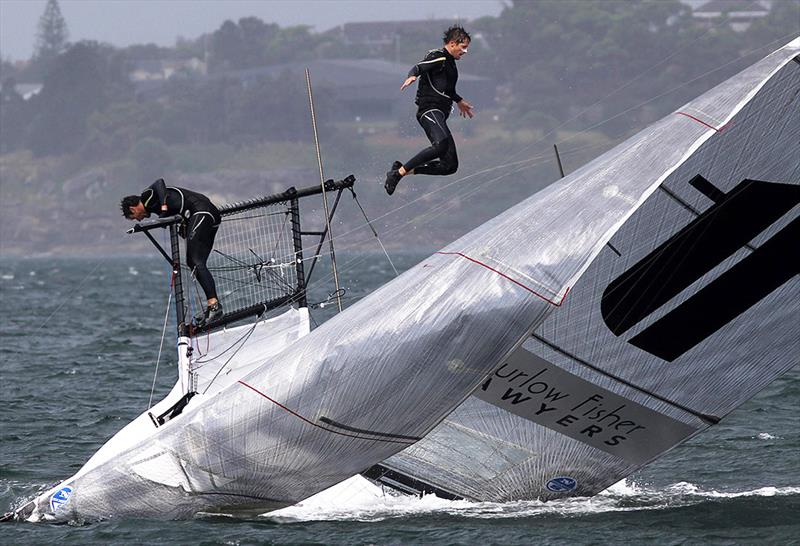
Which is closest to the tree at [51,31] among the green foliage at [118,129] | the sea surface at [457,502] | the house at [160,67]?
the house at [160,67]

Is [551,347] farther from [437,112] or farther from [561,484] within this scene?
[437,112]

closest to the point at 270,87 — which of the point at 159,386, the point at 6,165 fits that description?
the point at 6,165

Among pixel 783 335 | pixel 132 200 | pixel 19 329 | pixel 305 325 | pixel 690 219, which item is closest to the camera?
pixel 690 219

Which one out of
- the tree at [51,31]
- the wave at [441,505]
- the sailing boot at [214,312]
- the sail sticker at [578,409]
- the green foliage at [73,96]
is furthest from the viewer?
the tree at [51,31]

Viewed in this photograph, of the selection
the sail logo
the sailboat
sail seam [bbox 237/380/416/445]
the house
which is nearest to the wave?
the sailboat

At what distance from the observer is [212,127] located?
12188 cm

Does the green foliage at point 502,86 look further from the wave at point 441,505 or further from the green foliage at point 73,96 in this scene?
the wave at point 441,505

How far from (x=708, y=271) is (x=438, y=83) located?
7.59ft

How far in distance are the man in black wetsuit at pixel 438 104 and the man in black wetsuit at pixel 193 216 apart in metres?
1.48

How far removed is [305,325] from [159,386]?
6.59m

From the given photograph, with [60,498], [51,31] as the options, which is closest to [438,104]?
[60,498]

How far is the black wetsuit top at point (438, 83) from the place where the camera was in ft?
29.3

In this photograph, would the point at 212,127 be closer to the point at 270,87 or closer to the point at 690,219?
the point at 270,87

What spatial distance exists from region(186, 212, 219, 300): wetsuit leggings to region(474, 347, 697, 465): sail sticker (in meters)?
2.34
